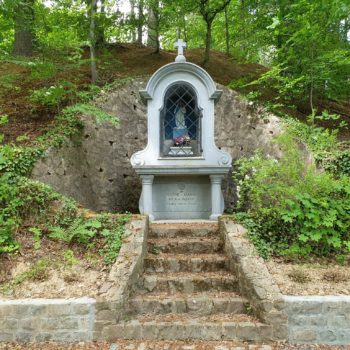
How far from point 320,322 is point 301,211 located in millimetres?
1505

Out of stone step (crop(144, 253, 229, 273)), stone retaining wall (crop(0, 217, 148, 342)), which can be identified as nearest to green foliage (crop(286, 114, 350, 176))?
stone step (crop(144, 253, 229, 273))

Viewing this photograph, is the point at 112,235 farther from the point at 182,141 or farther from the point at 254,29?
the point at 254,29

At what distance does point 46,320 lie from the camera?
3.59 meters

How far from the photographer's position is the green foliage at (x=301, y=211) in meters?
4.47

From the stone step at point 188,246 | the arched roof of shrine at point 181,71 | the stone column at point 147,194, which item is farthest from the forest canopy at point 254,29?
the stone step at point 188,246

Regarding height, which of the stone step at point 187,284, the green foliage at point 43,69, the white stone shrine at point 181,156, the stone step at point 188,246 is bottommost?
the stone step at point 187,284

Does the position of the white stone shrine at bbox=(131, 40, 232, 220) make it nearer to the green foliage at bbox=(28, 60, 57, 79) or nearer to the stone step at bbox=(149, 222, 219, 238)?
the stone step at bbox=(149, 222, 219, 238)

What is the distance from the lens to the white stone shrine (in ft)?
21.1

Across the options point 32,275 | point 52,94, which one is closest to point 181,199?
point 32,275

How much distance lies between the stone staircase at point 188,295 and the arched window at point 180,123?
2018 mm

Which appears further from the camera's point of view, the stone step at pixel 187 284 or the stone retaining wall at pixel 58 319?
the stone step at pixel 187 284

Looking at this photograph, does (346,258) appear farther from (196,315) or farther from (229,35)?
(229,35)

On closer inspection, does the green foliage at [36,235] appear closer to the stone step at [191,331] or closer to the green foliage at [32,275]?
the green foliage at [32,275]

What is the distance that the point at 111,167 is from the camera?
26.7 ft
